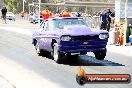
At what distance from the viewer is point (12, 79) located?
31.1 ft

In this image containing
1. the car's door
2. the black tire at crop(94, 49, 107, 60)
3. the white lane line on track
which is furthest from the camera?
the car's door

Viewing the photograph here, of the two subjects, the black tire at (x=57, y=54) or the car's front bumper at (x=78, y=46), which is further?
the black tire at (x=57, y=54)

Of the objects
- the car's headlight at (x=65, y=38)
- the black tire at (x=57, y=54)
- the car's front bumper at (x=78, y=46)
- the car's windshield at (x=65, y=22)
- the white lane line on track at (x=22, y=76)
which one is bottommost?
the white lane line on track at (x=22, y=76)

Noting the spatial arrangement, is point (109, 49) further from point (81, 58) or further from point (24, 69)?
Answer: point (24, 69)

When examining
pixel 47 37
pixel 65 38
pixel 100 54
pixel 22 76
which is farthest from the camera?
pixel 47 37

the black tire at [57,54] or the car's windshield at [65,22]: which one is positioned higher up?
the car's windshield at [65,22]

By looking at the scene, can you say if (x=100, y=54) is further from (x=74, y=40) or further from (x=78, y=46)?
(x=74, y=40)

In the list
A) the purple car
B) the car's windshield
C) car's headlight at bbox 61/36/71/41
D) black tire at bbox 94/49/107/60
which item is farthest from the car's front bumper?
the car's windshield

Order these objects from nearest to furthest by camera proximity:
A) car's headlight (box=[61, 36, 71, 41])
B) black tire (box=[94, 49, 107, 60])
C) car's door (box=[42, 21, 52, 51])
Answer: car's headlight (box=[61, 36, 71, 41]), black tire (box=[94, 49, 107, 60]), car's door (box=[42, 21, 52, 51])

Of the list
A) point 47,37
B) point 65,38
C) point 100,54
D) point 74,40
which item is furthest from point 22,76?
point 100,54

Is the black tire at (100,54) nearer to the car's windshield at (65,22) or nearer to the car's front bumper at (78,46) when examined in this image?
the car's front bumper at (78,46)

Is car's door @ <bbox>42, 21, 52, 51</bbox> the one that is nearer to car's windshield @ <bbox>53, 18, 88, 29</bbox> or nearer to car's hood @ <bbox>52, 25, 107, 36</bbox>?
car's windshield @ <bbox>53, 18, 88, 29</bbox>

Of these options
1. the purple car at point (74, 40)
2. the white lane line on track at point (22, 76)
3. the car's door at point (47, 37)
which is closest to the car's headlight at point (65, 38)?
the purple car at point (74, 40)

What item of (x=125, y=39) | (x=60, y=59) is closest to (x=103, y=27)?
(x=125, y=39)
